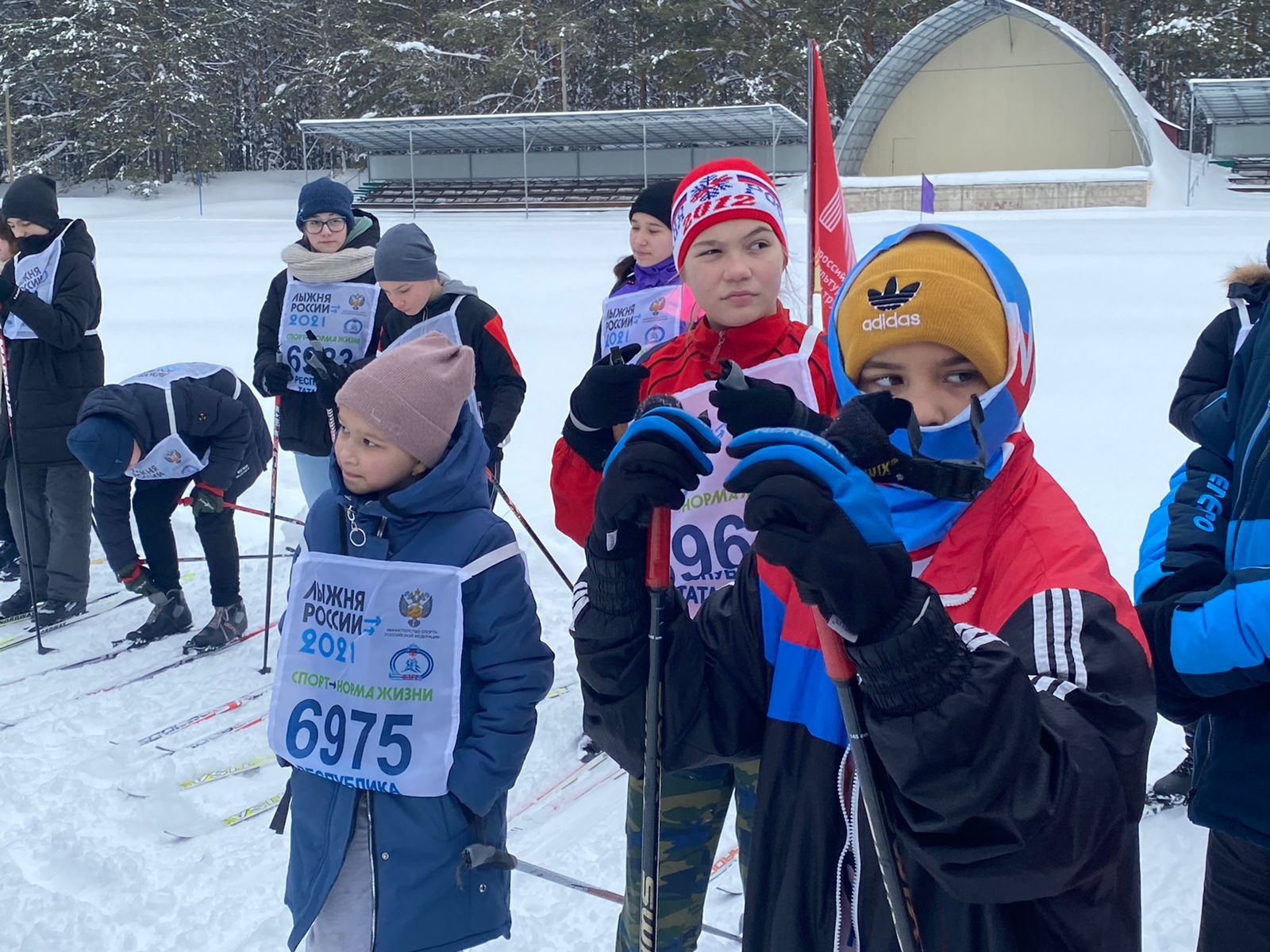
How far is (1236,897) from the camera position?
6.21 feet

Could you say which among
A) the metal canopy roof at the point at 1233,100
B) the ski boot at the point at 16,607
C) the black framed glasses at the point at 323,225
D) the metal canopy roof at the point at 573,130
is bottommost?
the ski boot at the point at 16,607

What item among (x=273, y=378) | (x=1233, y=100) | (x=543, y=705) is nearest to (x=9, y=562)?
(x=273, y=378)

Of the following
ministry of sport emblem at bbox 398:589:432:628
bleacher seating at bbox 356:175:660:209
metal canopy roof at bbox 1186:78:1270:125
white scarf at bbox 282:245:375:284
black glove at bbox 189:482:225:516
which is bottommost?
black glove at bbox 189:482:225:516

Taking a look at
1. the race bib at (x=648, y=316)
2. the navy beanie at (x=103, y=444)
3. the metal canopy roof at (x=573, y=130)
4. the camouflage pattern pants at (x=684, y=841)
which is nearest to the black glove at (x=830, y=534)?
the camouflage pattern pants at (x=684, y=841)

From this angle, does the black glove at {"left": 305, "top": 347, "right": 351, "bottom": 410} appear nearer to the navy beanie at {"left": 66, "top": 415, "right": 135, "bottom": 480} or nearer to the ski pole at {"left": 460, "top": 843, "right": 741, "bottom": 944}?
the navy beanie at {"left": 66, "top": 415, "right": 135, "bottom": 480}

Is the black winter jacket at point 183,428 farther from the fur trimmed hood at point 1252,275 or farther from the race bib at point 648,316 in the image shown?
the fur trimmed hood at point 1252,275

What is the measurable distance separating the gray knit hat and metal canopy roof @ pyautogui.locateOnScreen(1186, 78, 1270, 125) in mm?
25370

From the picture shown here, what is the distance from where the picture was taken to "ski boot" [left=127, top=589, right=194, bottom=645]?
515 centimetres

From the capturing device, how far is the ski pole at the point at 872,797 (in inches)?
48.0

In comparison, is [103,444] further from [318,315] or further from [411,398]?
[411,398]

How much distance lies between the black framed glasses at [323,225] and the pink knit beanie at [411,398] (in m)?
2.83

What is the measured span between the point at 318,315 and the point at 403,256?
701 millimetres

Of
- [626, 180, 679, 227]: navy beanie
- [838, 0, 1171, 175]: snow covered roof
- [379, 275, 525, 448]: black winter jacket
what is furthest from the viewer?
[838, 0, 1171, 175]: snow covered roof

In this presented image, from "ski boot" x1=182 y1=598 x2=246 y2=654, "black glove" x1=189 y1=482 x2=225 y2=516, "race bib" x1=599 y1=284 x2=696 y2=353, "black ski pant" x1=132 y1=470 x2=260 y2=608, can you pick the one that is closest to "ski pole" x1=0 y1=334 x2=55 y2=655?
"black ski pant" x1=132 y1=470 x2=260 y2=608
